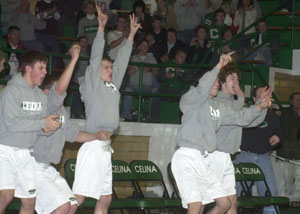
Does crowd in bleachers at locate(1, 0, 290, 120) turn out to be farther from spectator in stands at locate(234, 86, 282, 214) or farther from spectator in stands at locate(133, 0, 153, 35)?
spectator in stands at locate(234, 86, 282, 214)

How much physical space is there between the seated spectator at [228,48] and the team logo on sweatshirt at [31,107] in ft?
22.2

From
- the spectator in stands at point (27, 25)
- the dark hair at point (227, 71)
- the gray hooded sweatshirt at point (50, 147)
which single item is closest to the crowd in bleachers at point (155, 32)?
the spectator in stands at point (27, 25)

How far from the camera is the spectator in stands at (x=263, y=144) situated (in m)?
10.7

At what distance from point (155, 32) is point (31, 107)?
24.0 feet

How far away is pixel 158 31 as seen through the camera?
14117 millimetres

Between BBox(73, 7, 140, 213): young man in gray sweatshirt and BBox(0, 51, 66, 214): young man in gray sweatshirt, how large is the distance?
2.24 feet

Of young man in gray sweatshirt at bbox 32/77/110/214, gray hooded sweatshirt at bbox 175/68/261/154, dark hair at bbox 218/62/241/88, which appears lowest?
young man in gray sweatshirt at bbox 32/77/110/214

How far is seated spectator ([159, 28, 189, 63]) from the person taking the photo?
13622 millimetres

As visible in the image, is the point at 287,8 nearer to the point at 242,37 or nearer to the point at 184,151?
the point at 242,37

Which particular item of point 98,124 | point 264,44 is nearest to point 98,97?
point 98,124

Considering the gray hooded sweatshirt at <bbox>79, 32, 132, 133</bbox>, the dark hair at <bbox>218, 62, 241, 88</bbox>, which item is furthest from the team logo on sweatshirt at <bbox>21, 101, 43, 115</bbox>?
the dark hair at <bbox>218, 62, 241, 88</bbox>

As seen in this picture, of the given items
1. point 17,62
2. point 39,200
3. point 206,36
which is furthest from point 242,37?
point 39,200

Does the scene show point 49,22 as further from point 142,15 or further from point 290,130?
point 290,130

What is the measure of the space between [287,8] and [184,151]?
28.6ft
